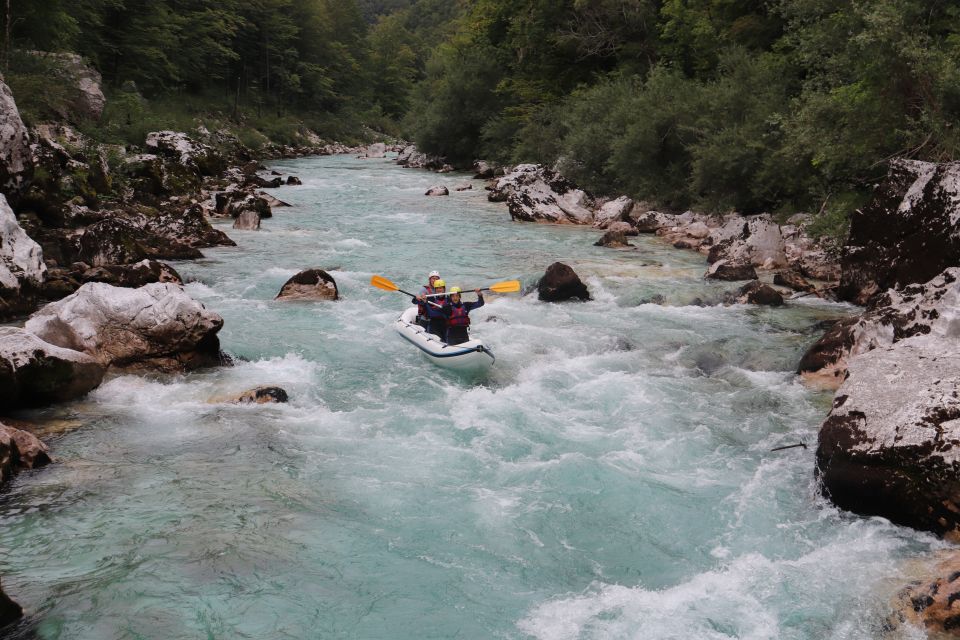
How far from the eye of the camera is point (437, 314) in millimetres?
9477

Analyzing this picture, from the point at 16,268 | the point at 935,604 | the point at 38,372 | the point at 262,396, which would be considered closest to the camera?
the point at 935,604

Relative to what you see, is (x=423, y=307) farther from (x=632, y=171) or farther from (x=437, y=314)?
(x=632, y=171)

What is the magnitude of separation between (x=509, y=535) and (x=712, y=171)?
47.7 ft

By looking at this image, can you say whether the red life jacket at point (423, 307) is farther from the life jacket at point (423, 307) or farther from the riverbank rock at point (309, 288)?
Result: the riverbank rock at point (309, 288)

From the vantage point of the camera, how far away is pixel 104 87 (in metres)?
29.1

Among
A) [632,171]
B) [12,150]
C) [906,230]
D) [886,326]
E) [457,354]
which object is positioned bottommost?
[457,354]

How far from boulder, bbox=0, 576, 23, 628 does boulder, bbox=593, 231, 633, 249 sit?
13.8m

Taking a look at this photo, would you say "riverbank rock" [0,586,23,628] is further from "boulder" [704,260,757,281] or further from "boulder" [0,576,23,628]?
"boulder" [704,260,757,281]

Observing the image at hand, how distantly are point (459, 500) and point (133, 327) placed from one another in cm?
471

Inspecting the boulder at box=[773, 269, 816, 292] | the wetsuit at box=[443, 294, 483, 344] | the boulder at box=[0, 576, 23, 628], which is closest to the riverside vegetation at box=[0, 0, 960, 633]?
the boulder at box=[0, 576, 23, 628]

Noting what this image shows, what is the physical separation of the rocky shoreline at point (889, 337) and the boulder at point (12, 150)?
30.4 feet

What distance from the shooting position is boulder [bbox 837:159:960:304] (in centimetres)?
933

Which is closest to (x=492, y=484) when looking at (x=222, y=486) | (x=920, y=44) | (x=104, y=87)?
(x=222, y=486)

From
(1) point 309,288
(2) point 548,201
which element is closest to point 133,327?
(1) point 309,288
